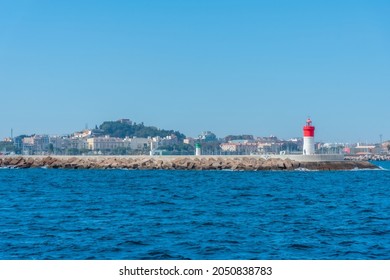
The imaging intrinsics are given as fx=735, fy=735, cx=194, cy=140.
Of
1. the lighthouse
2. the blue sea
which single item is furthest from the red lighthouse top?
the blue sea

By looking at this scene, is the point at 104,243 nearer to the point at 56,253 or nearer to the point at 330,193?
the point at 56,253

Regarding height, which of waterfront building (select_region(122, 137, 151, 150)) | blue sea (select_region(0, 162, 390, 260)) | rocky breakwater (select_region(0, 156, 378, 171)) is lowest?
blue sea (select_region(0, 162, 390, 260))

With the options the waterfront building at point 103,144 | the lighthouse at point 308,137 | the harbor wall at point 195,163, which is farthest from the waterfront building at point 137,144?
the lighthouse at point 308,137

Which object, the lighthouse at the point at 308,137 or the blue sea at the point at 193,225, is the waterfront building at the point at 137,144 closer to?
the lighthouse at the point at 308,137

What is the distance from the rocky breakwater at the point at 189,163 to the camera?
204ft

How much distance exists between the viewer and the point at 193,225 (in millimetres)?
20703

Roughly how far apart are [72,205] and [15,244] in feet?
31.7

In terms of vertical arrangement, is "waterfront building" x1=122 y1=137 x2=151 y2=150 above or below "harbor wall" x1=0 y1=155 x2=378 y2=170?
above

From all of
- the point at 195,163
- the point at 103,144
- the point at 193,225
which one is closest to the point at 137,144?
the point at 103,144

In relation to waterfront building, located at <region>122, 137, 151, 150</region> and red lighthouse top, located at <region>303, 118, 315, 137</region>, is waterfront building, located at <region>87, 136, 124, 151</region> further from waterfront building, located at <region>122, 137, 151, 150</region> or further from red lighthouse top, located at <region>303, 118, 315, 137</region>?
red lighthouse top, located at <region>303, 118, 315, 137</region>

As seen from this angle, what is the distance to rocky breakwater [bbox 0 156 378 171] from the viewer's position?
6212cm

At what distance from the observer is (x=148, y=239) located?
58.7 feet

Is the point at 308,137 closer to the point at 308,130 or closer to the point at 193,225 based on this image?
the point at 308,130
